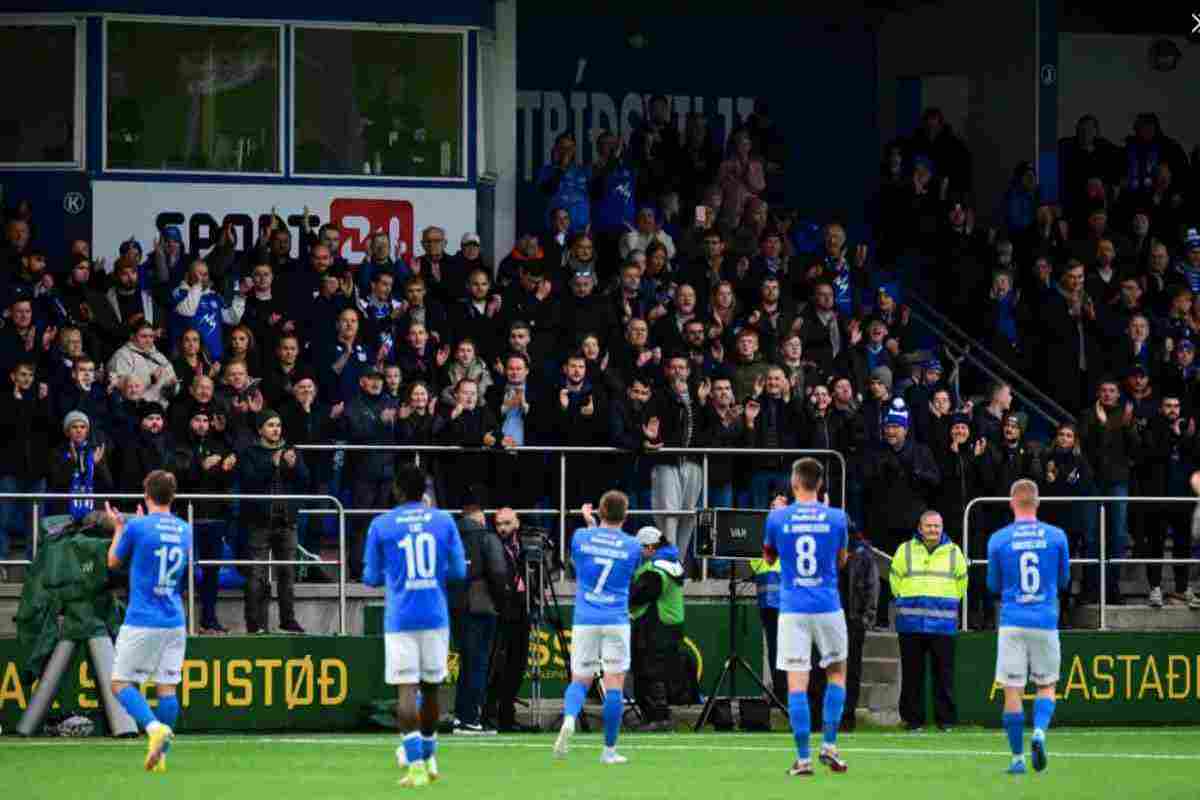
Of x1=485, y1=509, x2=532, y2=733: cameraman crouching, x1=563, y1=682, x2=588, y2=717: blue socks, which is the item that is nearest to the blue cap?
x1=485, y1=509, x2=532, y2=733: cameraman crouching

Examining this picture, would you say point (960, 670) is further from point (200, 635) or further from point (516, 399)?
point (200, 635)

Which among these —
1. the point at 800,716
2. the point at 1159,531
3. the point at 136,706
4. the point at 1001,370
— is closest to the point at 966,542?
the point at 1159,531

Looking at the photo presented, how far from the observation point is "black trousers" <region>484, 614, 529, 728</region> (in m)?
23.8

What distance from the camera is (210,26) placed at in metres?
28.6

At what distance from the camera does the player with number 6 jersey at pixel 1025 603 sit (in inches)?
731

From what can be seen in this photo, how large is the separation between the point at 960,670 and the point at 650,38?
11.6 m

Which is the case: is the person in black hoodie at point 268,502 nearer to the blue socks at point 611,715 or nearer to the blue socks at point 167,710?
the blue socks at point 167,710

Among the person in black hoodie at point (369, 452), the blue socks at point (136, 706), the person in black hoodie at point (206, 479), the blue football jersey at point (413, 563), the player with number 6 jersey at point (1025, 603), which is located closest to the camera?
the blue football jersey at point (413, 563)

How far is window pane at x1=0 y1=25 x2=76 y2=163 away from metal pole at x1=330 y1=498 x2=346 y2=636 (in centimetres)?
→ 615

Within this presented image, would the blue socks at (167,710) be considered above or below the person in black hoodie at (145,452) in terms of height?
below

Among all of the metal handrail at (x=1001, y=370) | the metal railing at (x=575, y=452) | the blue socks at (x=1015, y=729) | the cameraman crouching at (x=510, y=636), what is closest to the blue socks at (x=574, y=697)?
the blue socks at (x=1015, y=729)

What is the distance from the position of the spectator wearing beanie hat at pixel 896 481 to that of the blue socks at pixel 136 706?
→ 928 centimetres

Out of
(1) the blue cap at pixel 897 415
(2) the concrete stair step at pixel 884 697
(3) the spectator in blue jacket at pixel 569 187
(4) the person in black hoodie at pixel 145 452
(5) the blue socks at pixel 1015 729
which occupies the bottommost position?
(2) the concrete stair step at pixel 884 697

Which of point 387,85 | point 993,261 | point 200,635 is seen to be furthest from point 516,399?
point 993,261
